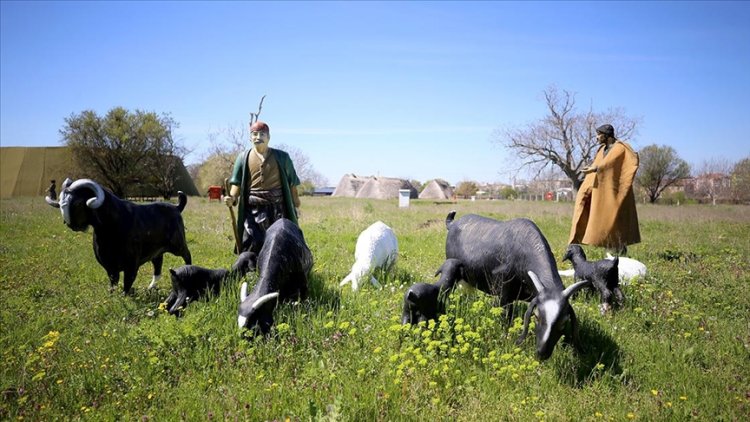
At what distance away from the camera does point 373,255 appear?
7.20m

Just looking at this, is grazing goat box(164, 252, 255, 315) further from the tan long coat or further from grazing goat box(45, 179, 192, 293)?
the tan long coat

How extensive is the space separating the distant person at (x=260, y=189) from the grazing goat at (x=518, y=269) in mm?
2612

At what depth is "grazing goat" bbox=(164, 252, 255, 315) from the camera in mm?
5512

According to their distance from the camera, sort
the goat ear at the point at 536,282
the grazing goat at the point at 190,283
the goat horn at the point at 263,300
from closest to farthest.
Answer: the goat ear at the point at 536,282 → the goat horn at the point at 263,300 → the grazing goat at the point at 190,283

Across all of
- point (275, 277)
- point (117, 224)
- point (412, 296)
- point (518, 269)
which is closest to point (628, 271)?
point (518, 269)

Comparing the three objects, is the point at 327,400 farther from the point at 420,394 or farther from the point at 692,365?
the point at 692,365

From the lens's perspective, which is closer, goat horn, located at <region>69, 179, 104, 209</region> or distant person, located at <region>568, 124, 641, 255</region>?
goat horn, located at <region>69, 179, 104, 209</region>

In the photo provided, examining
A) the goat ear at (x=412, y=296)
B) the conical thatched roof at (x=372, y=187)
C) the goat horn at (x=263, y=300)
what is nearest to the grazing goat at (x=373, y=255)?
the goat ear at (x=412, y=296)

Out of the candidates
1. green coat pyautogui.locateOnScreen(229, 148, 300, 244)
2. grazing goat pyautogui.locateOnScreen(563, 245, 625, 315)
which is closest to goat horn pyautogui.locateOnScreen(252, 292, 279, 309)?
green coat pyautogui.locateOnScreen(229, 148, 300, 244)

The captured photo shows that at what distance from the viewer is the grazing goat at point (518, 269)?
369cm

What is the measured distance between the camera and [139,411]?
348 cm

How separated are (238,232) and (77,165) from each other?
36.4 meters

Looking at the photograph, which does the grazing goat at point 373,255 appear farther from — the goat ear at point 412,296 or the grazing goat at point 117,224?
the grazing goat at point 117,224

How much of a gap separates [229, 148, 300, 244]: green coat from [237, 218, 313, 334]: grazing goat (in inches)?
34.5
